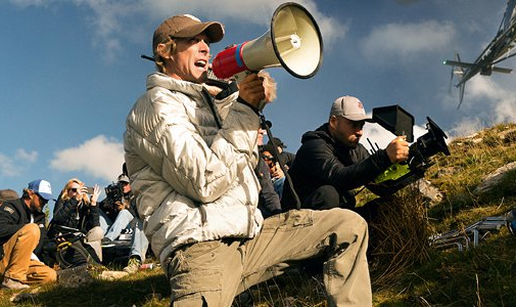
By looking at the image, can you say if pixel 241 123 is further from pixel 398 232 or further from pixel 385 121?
pixel 398 232

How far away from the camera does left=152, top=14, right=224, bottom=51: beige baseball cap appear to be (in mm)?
3232

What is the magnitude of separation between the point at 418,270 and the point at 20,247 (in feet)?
17.9

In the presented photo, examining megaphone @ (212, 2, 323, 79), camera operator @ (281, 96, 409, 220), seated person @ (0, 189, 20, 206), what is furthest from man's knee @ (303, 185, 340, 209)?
seated person @ (0, 189, 20, 206)

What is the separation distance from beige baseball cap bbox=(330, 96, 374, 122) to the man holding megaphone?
157 cm

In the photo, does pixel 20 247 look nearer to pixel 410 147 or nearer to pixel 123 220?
pixel 123 220

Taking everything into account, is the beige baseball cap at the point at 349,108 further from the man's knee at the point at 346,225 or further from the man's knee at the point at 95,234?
the man's knee at the point at 95,234

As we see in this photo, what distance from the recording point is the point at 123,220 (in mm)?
8602

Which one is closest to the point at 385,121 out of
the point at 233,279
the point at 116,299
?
the point at 233,279

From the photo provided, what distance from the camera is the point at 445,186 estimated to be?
20.2 feet

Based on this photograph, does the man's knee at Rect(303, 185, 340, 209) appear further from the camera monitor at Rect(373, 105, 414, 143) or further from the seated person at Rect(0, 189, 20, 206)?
the seated person at Rect(0, 189, 20, 206)

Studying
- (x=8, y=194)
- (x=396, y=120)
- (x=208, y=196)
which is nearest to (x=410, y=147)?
(x=396, y=120)

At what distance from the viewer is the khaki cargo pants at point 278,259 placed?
2766mm

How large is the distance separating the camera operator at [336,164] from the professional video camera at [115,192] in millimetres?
4881

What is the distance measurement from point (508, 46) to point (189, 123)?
4551cm
